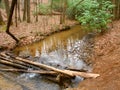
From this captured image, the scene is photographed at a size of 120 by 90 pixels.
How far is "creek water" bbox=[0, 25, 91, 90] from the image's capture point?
10.5 meters

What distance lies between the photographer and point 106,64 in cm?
1145

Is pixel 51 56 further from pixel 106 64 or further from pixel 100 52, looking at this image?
pixel 106 64

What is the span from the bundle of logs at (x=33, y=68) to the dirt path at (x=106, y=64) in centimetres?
59

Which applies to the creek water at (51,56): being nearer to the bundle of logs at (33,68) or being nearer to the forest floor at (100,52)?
the bundle of logs at (33,68)

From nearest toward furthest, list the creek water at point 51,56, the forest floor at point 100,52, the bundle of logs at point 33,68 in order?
the forest floor at point 100,52 < the creek water at point 51,56 < the bundle of logs at point 33,68

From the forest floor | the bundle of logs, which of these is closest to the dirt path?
the forest floor

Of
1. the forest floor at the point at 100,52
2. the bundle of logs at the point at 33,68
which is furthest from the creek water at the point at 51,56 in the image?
the forest floor at the point at 100,52

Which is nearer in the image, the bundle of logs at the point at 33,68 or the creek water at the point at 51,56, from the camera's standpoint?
the creek water at the point at 51,56

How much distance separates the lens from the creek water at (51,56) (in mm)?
10475

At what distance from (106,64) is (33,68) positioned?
371 centimetres

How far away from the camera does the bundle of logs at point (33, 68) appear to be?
10602 mm

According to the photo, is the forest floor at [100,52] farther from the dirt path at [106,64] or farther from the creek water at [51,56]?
the creek water at [51,56]

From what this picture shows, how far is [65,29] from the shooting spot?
2244 centimetres

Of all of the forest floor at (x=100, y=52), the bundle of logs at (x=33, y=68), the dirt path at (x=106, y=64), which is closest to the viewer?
the dirt path at (x=106, y=64)
